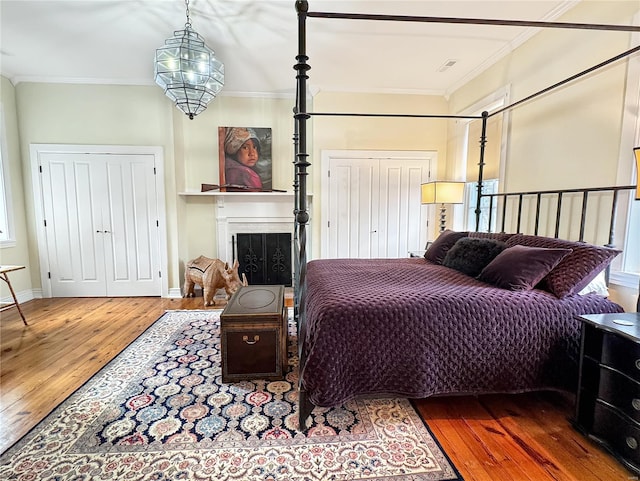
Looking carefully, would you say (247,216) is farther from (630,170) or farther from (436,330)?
(630,170)

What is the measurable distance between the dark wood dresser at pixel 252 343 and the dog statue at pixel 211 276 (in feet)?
5.84

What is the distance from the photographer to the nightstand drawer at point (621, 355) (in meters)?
1.31

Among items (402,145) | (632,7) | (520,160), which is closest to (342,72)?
(402,145)

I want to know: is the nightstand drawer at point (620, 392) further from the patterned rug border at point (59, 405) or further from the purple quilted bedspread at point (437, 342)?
the patterned rug border at point (59, 405)

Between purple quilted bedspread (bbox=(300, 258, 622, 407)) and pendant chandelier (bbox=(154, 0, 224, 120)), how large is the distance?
201 centimetres

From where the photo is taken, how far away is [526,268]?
1839mm

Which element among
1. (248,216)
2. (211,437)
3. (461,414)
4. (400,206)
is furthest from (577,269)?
(248,216)

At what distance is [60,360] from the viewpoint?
2.33 meters

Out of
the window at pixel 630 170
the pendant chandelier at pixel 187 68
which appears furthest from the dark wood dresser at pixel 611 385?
the pendant chandelier at pixel 187 68

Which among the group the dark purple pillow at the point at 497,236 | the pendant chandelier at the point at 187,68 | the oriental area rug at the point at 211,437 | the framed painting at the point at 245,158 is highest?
the pendant chandelier at the point at 187,68

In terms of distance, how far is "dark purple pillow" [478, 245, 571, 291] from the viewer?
5.93ft

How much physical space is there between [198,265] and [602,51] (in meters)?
4.21

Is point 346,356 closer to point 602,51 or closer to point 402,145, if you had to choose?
point 602,51

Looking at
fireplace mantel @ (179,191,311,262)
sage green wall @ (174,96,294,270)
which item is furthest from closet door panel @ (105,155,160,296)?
fireplace mantel @ (179,191,311,262)
